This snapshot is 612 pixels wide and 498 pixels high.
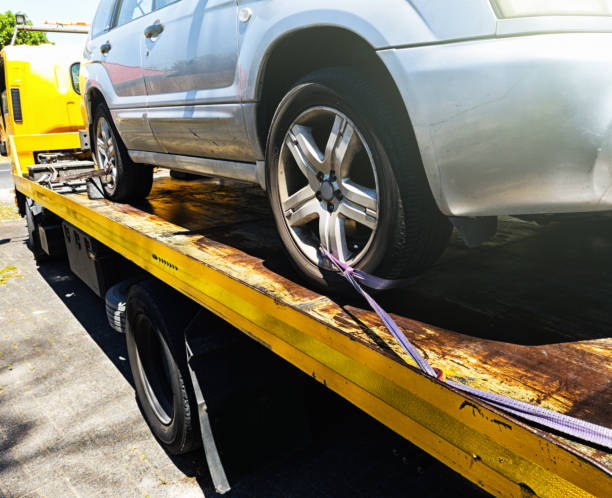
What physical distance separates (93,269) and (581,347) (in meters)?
3.59

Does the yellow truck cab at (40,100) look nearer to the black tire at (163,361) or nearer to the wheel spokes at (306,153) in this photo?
the black tire at (163,361)

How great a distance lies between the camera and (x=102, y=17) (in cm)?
389

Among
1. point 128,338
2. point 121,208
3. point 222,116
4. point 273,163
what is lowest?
point 128,338

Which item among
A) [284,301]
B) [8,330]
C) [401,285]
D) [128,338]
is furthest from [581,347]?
[8,330]

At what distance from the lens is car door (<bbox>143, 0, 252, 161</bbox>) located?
232 cm

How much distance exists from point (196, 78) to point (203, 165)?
46 centimetres

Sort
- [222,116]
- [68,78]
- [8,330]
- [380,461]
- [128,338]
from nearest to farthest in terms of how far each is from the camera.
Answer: [222,116] → [380,461] → [128,338] → [8,330] → [68,78]

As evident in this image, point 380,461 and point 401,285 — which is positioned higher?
point 401,285

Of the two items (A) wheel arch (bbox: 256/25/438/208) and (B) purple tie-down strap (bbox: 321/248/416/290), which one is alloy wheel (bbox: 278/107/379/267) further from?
(A) wheel arch (bbox: 256/25/438/208)

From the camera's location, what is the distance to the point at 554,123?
53.0 inches

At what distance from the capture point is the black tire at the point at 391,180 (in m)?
1.68

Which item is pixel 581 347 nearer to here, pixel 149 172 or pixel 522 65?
pixel 522 65

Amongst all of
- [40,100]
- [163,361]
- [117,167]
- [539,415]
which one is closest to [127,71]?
[117,167]

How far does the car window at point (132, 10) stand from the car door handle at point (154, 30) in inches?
8.6
